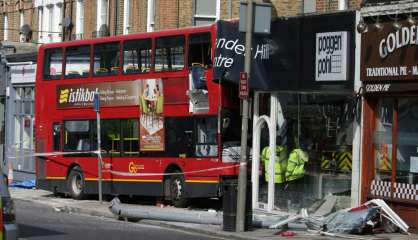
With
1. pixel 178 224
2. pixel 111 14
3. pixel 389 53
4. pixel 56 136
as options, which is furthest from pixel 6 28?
pixel 389 53

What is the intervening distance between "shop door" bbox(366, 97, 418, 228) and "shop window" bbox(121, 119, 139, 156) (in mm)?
7631

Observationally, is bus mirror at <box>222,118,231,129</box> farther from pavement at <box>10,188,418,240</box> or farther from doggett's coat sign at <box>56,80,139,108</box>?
doggett's coat sign at <box>56,80,139,108</box>

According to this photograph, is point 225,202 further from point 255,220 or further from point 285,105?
point 285,105

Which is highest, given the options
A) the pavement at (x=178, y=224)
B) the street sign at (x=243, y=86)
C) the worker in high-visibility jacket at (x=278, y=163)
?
the street sign at (x=243, y=86)

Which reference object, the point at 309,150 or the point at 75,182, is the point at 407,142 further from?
the point at 75,182

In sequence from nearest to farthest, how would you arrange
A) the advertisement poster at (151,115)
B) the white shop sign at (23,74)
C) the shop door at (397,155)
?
the shop door at (397,155) < the advertisement poster at (151,115) < the white shop sign at (23,74)

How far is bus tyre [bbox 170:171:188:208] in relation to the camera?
69.9 ft

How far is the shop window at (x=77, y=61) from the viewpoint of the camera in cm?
2427

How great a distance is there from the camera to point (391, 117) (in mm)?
17000

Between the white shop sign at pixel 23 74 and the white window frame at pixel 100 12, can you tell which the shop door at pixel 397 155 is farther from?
the white shop sign at pixel 23 74

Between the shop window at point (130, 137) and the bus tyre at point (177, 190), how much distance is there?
1.62 meters

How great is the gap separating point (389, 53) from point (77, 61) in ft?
36.2

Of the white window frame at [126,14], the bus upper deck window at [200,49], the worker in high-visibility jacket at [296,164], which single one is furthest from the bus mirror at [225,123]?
the white window frame at [126,14]

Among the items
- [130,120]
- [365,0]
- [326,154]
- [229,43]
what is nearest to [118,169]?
[130,120]
